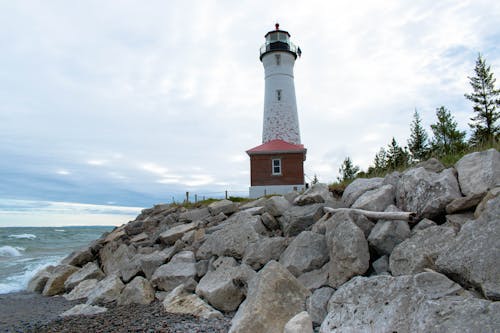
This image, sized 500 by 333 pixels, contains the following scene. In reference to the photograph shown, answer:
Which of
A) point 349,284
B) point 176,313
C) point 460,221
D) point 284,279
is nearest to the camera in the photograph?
point 349,284

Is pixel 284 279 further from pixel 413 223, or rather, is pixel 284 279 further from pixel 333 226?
pixel 413 223

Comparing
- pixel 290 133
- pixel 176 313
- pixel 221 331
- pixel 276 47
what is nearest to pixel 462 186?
pixel 221 331

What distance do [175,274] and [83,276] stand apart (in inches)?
175

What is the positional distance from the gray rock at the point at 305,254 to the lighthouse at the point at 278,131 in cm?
1509

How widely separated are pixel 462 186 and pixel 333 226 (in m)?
2.18

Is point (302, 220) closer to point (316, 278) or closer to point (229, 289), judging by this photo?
point (316, 278)

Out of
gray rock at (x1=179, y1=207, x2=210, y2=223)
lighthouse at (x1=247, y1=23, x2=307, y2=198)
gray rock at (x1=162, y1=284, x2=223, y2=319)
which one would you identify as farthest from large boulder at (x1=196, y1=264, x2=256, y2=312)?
lighthouse at (x1=247, y1=23, x2=307, y2=198)

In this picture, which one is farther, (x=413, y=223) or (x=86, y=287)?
(x=86, y=287)

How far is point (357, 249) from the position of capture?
536cm

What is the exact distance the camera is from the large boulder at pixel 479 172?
5.39m

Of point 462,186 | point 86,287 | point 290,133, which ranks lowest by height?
point 86,287

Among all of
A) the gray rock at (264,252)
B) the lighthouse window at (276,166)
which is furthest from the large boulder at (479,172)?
the lighthouse window at (276,166)

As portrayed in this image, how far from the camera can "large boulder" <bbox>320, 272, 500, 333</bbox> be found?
3256mm

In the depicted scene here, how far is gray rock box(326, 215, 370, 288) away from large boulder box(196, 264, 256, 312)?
1586 millimetres
